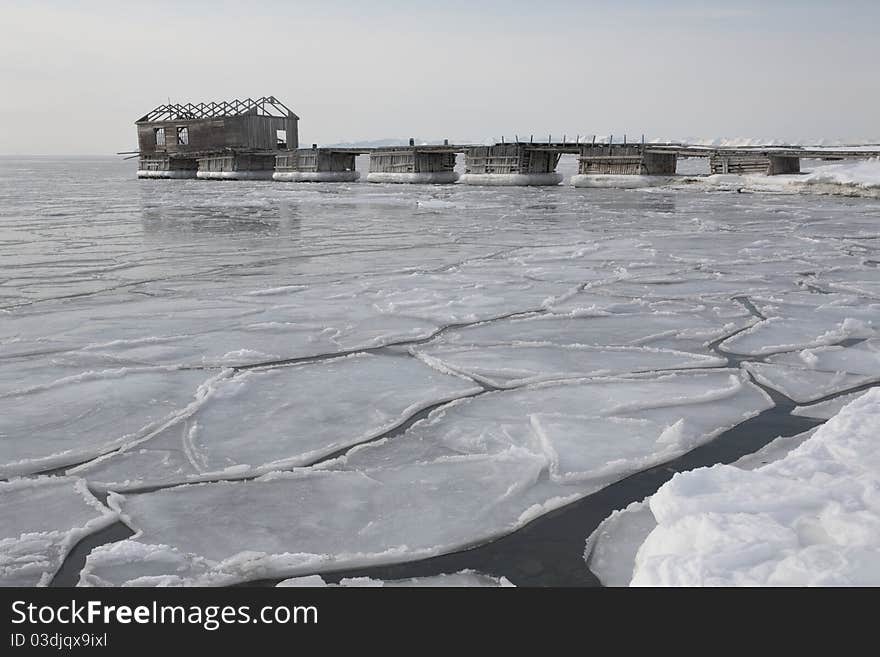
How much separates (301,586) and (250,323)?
12.1 ft

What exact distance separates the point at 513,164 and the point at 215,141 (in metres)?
20.9

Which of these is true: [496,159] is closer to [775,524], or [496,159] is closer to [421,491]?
[421,491]

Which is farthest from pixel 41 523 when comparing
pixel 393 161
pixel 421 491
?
pixel 393 161

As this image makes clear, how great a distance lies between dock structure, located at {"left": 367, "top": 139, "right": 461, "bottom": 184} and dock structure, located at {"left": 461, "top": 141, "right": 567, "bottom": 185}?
1.45 metres

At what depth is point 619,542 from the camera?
8.13 ft

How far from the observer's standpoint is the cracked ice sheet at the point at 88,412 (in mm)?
3184

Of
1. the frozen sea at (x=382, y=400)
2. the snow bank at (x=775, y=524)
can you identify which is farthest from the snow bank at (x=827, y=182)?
the snow bank at (x=775, y=524)

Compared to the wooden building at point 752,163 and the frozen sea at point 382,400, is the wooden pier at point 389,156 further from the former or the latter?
the frozen sea at point 382,400

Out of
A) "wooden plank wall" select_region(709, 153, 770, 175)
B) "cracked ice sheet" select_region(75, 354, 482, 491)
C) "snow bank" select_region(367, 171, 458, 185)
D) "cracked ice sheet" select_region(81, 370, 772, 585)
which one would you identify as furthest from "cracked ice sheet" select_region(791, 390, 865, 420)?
"snow bank" select_region(367, 171, 458, 185)

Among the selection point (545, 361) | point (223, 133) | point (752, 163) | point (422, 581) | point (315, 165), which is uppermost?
point (223, 133)

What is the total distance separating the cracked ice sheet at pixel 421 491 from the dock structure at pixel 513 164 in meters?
31.2

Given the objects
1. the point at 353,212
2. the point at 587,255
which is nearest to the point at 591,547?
the point at 587,255
